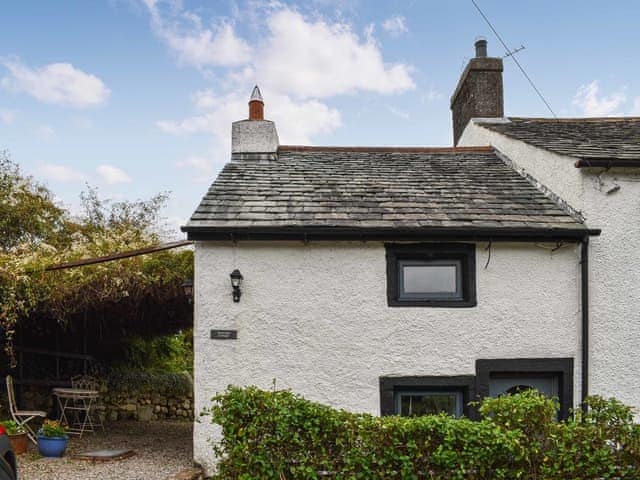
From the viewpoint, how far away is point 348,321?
6.60 m

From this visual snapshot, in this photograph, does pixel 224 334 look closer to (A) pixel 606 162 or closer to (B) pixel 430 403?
(B) pixel 430 403

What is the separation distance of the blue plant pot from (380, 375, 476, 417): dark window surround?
17.7ft

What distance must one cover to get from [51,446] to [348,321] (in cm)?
542

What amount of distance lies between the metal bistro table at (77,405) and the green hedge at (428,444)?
6.02 m

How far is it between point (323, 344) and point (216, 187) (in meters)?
3.23

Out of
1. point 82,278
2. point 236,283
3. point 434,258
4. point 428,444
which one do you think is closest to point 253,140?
point 236,283

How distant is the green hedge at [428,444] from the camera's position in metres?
4.65

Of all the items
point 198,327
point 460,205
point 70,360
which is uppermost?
point 460,205

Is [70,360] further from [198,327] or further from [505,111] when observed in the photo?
[505,111]

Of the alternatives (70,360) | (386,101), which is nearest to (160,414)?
(70,360)

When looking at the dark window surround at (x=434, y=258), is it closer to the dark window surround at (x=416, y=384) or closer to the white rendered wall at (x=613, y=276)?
the dark window surround at (x=416, y=384)

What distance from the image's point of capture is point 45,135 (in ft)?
37.9

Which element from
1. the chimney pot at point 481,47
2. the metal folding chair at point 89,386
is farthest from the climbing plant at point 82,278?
the chimney pot at point 481,47

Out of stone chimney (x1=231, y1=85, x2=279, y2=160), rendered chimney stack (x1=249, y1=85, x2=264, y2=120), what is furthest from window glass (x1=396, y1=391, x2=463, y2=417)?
rendered chimney stack (x1=249, y1=85, x2=264, y2=120)
